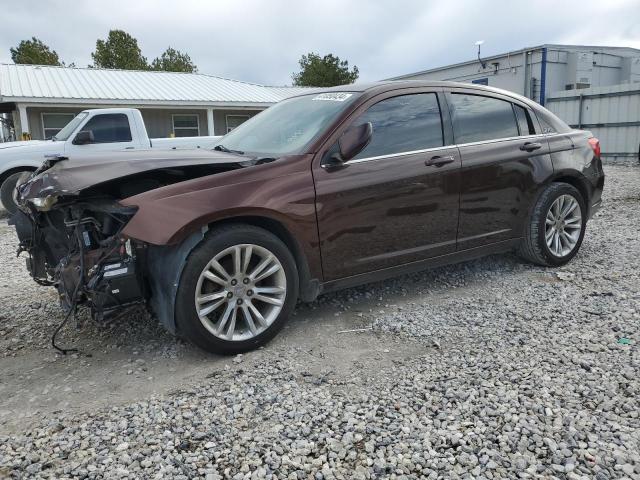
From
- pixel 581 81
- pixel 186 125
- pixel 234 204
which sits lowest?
pixel 234 204

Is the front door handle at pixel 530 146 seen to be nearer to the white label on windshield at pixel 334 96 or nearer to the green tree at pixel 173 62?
the white label on windshield at pixel 334 96

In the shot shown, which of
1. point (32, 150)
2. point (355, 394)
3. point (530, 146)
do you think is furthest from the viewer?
point (32, 150)

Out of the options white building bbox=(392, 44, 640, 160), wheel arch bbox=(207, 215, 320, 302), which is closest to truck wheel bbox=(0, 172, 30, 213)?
wheel arch bbox=(207, 215, 320, 302)

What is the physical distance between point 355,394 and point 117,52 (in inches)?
1742

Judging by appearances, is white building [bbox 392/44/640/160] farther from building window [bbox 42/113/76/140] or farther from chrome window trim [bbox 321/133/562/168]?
building window [bbox 42/113/76/140]

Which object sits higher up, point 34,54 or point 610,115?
point 34,54

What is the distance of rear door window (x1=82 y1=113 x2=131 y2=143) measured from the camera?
996cm

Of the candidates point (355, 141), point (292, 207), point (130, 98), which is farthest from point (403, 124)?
point (130, 98)

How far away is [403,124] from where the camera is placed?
3965 mm

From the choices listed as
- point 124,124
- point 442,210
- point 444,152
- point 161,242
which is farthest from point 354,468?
point 124,124

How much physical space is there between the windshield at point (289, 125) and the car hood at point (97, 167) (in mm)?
390

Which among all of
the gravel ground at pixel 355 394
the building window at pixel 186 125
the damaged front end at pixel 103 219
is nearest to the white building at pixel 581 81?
the building window at pixel 186 125

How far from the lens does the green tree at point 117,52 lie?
133 feet

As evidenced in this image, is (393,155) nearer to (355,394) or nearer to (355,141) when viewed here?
(355,141)
